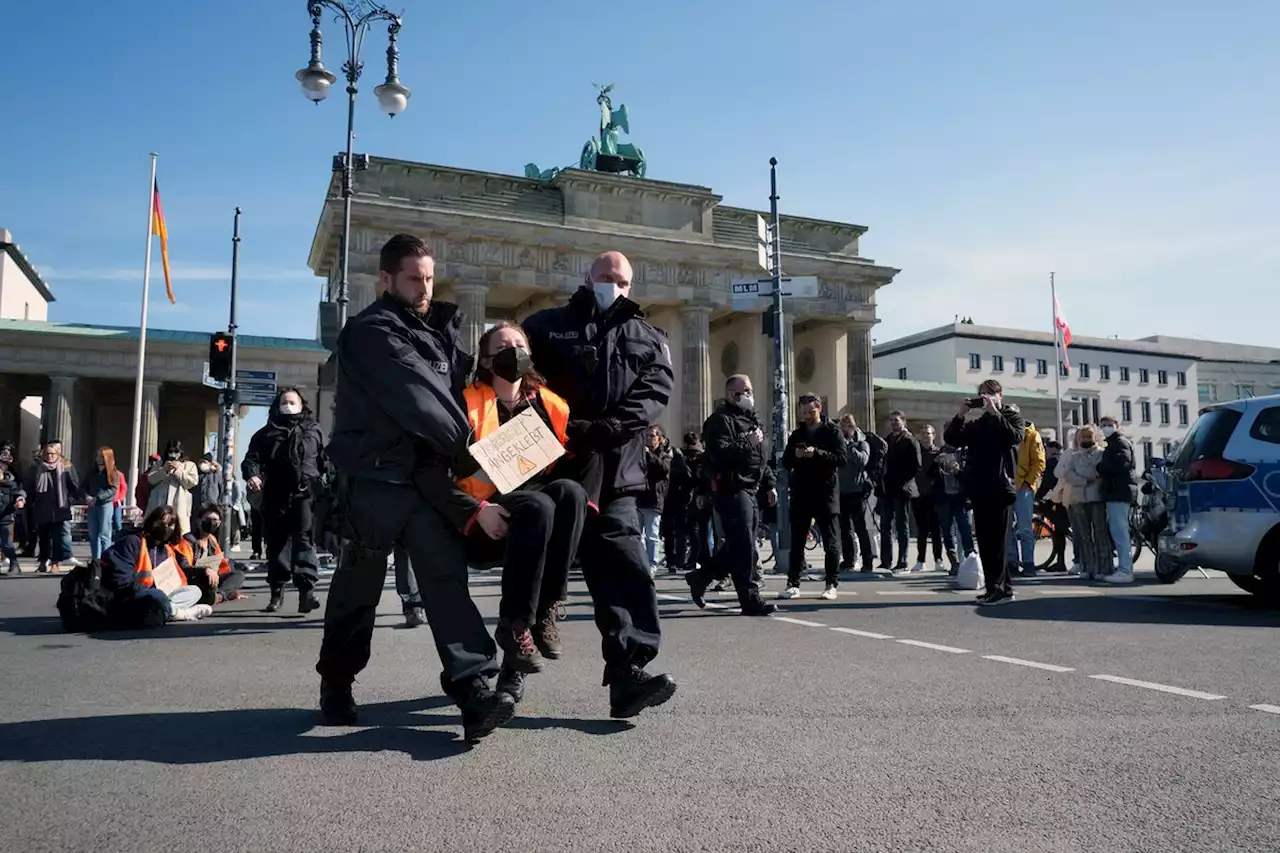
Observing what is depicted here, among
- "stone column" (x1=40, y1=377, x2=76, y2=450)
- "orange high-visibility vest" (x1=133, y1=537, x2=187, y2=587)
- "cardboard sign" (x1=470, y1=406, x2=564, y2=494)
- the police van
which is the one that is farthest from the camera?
"stone column" (x1=40, y1=377, x2=76, y2=450)

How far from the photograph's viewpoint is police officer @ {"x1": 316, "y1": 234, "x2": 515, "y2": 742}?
367cm

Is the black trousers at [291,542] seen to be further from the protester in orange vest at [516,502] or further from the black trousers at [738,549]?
the protester in orange vest at [516,502]

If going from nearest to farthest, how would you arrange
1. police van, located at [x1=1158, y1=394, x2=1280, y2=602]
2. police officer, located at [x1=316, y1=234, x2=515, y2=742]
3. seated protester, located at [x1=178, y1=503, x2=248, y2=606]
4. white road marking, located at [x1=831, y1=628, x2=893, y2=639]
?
police officer, located at [x1=316, y1=234, x2=515, y2=742], white road marking, located at [x1=831, y1=628, x2=893, y2=639], police van, located at [x1=1158, y1=394, x2=1280, y2=602], seated protester, located at [x1=178, y1=503, x2=248, y2=606]

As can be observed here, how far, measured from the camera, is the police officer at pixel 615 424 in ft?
13.1

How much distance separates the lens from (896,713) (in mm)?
4195

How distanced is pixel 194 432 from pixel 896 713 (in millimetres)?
53335

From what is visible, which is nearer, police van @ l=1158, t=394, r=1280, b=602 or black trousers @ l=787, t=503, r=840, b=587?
police van @ l=1158, t=394, r=1280, b=602

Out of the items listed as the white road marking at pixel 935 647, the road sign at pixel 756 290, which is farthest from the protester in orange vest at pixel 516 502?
the road sign at pixel 756 290

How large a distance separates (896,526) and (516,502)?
11456 millimetres

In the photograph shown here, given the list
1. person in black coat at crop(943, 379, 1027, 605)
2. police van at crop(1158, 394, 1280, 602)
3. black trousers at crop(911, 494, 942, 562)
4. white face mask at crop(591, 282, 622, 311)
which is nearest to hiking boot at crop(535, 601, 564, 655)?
white face mask at crop(591, 282, 622, 311)

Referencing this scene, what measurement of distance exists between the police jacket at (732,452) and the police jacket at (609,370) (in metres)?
4.27

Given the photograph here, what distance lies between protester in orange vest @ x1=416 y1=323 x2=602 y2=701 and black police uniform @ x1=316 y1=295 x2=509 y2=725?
0.09 metres

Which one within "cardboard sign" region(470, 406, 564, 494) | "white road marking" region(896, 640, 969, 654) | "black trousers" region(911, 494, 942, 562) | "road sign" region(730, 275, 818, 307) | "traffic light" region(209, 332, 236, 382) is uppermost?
"road sign" region(730, 275, 818, 307)

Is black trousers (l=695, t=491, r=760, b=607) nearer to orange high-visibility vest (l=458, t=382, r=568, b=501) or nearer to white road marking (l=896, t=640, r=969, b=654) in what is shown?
white road marking (l=896, t=640, r=969, b=654)
